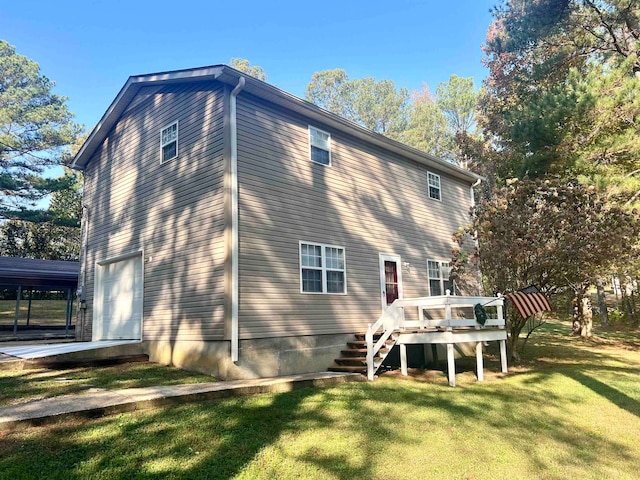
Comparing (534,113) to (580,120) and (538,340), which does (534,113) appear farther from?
(538,340)

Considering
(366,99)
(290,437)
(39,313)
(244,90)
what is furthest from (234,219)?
(366,99)

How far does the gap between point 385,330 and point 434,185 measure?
614cm

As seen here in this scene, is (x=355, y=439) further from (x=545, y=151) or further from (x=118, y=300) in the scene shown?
(x=545, y=151)

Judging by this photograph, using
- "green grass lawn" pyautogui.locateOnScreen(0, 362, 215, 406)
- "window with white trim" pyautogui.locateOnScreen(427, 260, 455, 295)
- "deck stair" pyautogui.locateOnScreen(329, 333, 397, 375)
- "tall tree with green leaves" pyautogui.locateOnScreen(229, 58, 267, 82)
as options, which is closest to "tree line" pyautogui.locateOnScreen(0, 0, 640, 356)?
"window with white trim" pyautogui.locateOnScreen(427, 260, 455, 295)

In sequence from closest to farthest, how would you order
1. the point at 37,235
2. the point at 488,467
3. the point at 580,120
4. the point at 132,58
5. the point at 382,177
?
the point at 488,467, the point at 382,177, the point at 580,120, the point at 132,58, the point at 37,235

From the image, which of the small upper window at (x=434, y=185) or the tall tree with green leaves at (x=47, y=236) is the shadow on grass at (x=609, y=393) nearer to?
the small upper window at (x=434, y=185)

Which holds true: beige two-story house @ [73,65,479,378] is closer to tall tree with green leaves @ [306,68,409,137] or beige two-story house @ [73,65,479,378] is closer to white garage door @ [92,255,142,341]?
white garage door @ [92,255,142,341]

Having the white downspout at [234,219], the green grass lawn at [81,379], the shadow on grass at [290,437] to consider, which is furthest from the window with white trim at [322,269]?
the green grass lawn at [81,379]

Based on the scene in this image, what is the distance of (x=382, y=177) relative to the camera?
11.9 metres

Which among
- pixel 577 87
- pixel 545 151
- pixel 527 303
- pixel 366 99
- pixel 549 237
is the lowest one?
pixel 527 303

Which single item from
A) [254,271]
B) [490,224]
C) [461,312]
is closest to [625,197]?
[490,224]

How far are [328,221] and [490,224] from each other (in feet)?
13.8

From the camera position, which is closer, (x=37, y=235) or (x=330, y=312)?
(x=330, y=312)

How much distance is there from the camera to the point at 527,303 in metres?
9.49
